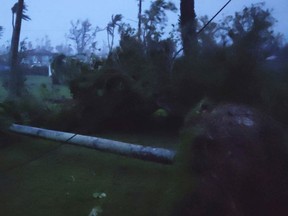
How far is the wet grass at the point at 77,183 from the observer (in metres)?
3.79

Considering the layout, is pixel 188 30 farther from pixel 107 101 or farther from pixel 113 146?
pixel 113 146

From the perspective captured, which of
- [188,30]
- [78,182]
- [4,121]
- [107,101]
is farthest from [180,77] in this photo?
A: [4,121]

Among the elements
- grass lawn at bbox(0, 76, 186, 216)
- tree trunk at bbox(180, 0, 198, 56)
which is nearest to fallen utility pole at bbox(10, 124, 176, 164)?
grass lawn at bbox(0, 76, 186, 216)

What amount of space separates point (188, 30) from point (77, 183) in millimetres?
4162

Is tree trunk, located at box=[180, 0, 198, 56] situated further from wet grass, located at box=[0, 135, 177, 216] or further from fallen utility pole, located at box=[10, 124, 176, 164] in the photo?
fallen utility pole, located at box=[10, 124, 176, 164]

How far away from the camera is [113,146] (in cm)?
505

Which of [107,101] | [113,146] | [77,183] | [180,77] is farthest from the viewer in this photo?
[107,101]

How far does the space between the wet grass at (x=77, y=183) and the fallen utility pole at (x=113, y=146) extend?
0.19 m

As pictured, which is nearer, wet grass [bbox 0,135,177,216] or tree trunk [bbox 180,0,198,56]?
wet grass [bbox 0,135,177,216]

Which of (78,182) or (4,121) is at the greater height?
(4,121)

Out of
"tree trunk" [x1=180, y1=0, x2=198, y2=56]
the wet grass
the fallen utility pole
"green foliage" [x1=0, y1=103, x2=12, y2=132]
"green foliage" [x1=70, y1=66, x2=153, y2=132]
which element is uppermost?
"tree trunk" [x1=180, y1=0, x2=198, y2=56]

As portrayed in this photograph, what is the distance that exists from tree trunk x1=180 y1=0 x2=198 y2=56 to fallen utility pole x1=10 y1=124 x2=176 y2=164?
2229 millimetres

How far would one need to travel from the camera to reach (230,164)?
10.0ft

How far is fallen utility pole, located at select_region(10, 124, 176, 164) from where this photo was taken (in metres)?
4.41
